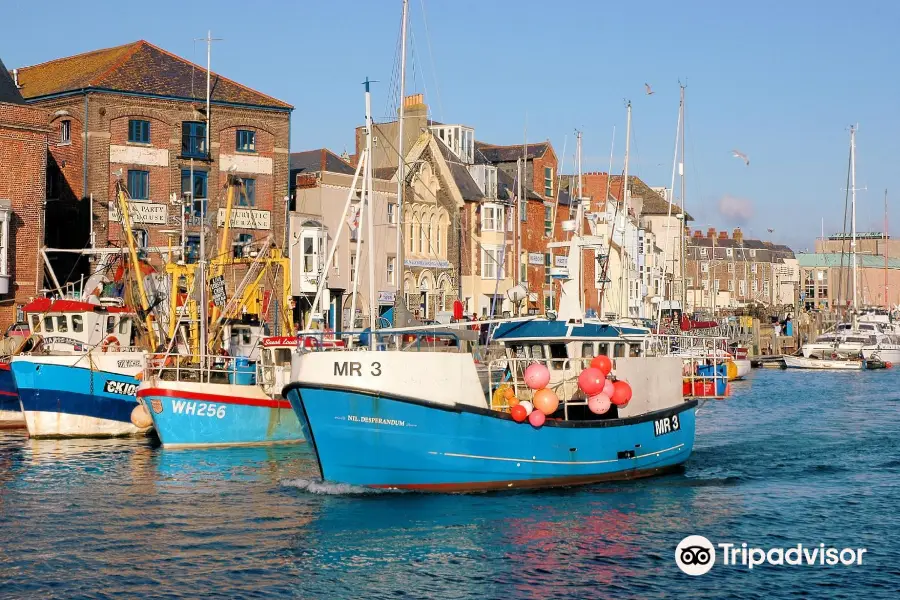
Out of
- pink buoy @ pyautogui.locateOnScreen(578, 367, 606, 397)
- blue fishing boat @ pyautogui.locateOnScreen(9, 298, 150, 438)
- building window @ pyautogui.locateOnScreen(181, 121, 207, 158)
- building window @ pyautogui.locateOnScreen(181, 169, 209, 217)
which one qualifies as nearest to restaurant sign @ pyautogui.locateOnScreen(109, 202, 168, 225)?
building window @ pyautogui.locateOnScreen(181, 169, 209, 217)

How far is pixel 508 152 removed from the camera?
75875 millimetres

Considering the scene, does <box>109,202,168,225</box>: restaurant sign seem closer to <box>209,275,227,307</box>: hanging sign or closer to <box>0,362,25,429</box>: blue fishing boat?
<box>0,362,25,429</box>: blue fishing boat

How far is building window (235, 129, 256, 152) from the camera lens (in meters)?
55.2

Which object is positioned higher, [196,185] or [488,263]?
[196,185]

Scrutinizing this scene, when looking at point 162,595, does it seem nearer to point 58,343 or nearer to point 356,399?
point 356,399

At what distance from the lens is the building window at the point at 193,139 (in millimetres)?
53541

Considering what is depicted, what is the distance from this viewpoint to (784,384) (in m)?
68.1

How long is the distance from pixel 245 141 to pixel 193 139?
257 centimetres

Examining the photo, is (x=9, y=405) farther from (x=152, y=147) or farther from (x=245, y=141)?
(x=245, y=141)

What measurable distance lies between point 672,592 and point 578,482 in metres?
8.39

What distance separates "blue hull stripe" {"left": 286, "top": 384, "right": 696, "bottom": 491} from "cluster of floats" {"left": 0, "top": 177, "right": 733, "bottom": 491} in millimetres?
29

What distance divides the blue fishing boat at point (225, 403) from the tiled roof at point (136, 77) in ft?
69.0

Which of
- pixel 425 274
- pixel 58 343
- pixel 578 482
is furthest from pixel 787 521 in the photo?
pixel 425 274

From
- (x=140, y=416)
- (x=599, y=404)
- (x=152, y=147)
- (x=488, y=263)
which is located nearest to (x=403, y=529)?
(x=599, y=404)
